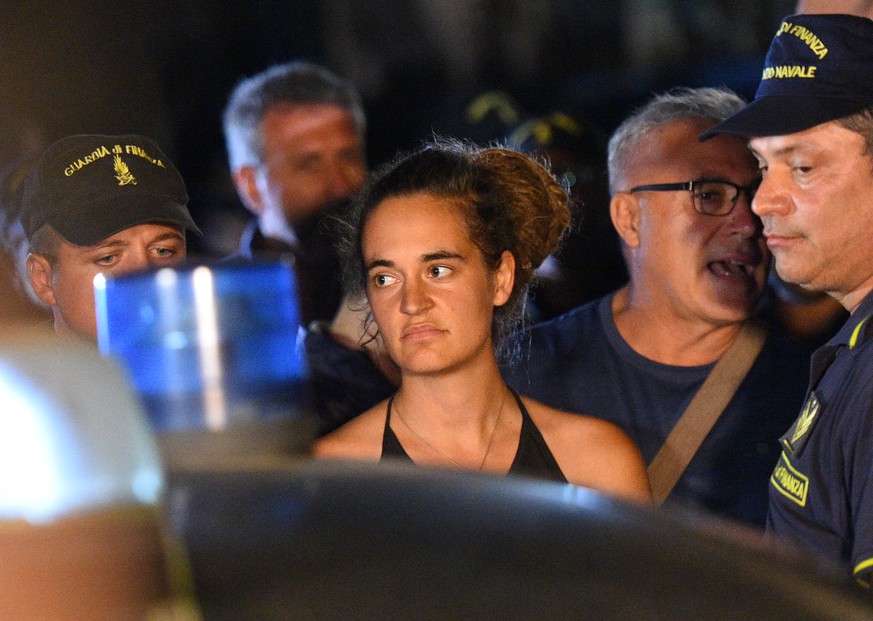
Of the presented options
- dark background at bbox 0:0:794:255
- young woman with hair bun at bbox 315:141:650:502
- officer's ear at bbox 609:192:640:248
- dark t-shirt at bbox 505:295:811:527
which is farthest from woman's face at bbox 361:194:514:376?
dark background at bbox 0:0:794:255

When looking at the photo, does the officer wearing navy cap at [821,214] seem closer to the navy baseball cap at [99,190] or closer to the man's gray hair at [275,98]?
the navy baseball cap at [99,190]

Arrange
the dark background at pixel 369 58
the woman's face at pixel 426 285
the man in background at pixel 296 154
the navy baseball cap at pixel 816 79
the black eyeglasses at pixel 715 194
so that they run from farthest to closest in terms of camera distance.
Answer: the dark background at pixel 369 58 < the man in background at pixel 296 154 < the black eyeglasses at pixel 715 194 < the woman's face at pixel 426 285 < the navy baseball cap at pixel 816 79

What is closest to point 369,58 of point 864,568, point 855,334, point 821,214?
point 821,214

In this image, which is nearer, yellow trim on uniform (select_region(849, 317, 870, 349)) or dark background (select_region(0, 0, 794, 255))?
A: yellow trim on uniform (select_region(849, 317, 870, 349))

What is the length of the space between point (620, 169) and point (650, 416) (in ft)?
2.03

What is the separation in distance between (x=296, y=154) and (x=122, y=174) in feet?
4.23

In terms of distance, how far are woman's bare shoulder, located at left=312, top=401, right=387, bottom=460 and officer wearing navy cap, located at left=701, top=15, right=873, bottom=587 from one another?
2.19ft

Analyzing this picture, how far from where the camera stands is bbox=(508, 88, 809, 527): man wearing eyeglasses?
7.45 ft

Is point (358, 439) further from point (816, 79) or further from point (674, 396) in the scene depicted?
point (816, 79)

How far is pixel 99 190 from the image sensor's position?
1.79 metres

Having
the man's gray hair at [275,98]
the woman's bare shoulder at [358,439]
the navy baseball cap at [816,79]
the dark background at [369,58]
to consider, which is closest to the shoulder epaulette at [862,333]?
the navy baseball cap at [816,79]

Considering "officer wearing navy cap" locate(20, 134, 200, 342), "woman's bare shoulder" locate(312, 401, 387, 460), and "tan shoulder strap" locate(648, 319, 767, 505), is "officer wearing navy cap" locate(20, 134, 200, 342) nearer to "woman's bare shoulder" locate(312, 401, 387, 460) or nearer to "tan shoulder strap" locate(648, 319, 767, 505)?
"woman's bare shoulder" locate(312, 401, 387, 460)

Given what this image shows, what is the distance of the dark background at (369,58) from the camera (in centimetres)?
483

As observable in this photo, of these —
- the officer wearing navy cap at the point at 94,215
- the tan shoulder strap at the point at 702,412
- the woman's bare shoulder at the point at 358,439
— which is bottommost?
the tan shoulder strap at the point at 702,412
